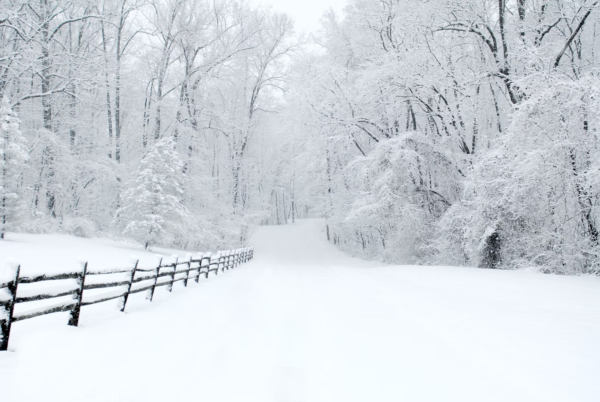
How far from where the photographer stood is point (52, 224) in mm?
17922

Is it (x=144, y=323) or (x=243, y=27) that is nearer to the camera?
(x=144, y=323)

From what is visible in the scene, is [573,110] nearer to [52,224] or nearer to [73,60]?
[73,60]

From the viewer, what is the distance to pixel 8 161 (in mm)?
13883

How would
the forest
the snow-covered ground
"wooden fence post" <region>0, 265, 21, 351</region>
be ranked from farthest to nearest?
the forest < "wooden fence post" <region>0, 265, 21, 351</region> < the snow-covered ground

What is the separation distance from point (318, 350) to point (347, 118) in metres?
16.9

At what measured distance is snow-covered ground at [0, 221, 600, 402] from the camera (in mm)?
3762

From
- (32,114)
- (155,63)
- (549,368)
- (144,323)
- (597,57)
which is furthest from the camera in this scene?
(155,63)

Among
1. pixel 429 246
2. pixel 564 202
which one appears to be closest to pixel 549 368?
pixel 564 202

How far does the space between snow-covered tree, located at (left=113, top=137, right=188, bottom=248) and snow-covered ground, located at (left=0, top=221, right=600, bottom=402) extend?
975cm

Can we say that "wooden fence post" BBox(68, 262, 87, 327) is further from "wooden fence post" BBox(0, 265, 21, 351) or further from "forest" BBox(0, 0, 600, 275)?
"forest" BBox(0, 0, 600, 275)

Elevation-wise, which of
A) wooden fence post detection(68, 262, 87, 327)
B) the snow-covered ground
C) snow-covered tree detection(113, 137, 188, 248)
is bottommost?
the snow-covered ground

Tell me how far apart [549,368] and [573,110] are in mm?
8673

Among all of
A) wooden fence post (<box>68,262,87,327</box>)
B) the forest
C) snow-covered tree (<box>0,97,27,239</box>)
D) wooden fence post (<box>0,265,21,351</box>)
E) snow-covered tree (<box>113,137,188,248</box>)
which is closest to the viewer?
wooden fence post (<box>0,265,21,351</box>)

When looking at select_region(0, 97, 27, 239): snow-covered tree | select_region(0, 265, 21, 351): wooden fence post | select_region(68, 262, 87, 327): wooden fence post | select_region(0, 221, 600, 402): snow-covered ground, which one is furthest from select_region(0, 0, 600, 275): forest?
select_region(0, 265, 21, 351): wooden fence post
